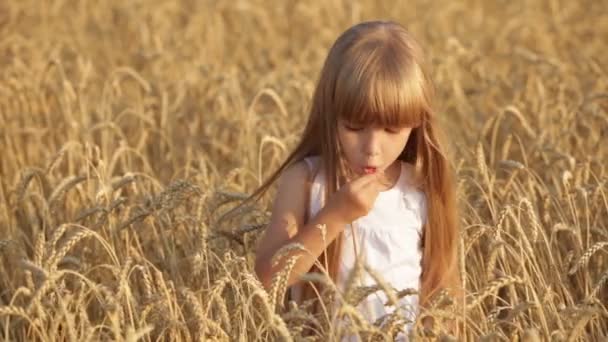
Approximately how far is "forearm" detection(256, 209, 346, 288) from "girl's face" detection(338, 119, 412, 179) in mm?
157

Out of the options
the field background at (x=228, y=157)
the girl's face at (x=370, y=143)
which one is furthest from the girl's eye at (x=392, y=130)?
the field background at (x=228, y=157)

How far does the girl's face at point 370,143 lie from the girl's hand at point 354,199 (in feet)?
0.18

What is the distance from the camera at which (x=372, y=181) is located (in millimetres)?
2656

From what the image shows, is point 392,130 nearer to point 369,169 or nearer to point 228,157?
point 369,169

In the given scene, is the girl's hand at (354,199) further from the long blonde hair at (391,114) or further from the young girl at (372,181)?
the long blonde hair at (391,114)

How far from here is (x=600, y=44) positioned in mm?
7102

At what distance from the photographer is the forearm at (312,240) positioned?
268 cm

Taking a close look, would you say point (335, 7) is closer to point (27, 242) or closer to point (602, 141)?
point (602, 141)

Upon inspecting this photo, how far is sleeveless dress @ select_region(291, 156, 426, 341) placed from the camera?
286 centimetres

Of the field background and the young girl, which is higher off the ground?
the young girl

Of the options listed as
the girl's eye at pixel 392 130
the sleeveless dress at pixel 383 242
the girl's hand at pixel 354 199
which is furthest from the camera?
the sleeveless dress at pixel 383 242

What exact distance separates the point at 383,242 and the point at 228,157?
216cm

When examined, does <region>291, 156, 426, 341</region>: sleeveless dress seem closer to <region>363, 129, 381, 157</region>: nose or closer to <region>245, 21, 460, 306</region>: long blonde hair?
<region>245, 21, 460, 306</region>: long blonde hair

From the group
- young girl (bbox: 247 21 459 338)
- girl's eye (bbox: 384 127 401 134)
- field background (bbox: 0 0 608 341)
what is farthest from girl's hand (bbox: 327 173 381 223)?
field background (bbox: 0 0 608 341)
